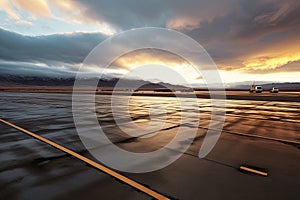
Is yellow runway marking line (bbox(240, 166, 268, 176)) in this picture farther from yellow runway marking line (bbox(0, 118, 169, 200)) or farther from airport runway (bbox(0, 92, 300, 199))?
yellow runway marking line (bbox(0, 118, 169, 200))

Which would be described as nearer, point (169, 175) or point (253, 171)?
point (169, 175)

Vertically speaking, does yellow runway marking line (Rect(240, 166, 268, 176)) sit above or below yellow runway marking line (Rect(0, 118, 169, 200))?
below

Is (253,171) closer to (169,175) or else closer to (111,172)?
(169,175)

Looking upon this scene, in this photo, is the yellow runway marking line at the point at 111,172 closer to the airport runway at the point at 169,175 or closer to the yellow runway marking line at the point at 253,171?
the airport runway at the point at 169,175

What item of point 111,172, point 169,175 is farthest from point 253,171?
point 111,172

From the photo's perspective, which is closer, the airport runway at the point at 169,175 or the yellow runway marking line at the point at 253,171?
the airport runway at the point at 169,175

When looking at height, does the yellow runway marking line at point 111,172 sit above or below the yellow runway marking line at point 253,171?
above

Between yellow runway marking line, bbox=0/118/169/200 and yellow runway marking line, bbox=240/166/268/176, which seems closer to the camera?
yellow runway marking line, bbox=0/118/169/200

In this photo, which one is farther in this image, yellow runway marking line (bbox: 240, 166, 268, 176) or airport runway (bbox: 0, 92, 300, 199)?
yellow runway marking line (bbox: 240, 166, 268, 176)

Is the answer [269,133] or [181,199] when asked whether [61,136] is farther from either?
[269,133]

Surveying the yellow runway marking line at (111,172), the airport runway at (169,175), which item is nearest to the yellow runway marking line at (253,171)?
the airport runway at (169,175)

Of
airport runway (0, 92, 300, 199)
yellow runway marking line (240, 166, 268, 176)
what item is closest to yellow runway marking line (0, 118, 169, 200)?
airport runway (0, 92, 300, 199)

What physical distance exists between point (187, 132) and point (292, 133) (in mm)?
4416

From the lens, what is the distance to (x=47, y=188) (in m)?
3.26
